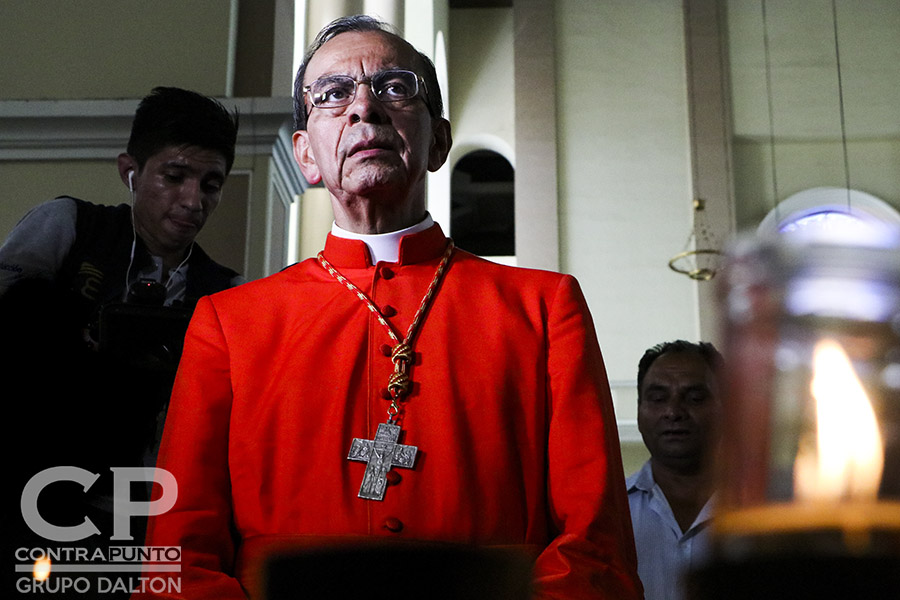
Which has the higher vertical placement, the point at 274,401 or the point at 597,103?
the point at 597,103

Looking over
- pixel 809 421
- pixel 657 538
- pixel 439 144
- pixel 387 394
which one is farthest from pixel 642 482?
pixel 809 421

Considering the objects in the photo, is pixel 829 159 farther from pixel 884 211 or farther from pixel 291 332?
pixel 291 332

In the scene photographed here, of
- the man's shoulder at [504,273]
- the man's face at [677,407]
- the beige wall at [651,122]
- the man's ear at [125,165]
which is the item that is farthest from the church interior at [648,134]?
the man's shoulder at [504,273]

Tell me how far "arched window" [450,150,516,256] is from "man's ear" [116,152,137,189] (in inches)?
495

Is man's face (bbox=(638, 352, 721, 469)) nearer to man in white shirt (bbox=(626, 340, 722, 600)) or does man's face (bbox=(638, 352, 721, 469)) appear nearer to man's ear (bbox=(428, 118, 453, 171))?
man in white shirt (bbox=(626, 340, 722, 600))

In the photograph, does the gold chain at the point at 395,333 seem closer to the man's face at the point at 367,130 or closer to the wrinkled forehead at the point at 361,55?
the man's face at the point at 367,130

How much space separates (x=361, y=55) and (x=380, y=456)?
0.85 m

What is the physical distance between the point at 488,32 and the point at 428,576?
16.4 m

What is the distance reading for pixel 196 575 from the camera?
1654 millimetres

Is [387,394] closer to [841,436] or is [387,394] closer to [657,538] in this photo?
[841,436]

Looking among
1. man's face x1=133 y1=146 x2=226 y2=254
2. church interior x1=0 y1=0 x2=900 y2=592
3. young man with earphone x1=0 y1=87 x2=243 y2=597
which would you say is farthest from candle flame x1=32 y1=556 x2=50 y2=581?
church interior x1=0 y1=0 x2=900 y2=592

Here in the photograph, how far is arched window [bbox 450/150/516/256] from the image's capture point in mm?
16422

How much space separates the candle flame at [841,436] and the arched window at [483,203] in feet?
51.4

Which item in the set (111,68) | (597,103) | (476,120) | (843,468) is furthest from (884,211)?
(843,468)
